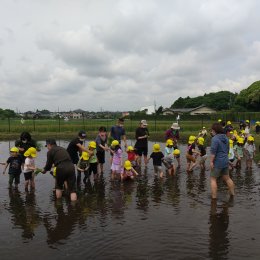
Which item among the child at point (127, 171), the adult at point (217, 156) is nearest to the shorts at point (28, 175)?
Answer: the child at point (127, 171)

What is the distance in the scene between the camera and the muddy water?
18.4 feet

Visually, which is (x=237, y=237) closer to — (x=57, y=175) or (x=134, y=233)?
(x=134, y=233)

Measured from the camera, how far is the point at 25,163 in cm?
952

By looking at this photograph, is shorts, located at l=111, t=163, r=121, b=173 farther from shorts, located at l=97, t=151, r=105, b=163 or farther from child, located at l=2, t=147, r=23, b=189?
child, located at l=2, t=147, r=23, b=189

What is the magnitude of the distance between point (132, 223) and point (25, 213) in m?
2.31

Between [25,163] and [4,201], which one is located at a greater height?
[25,163]

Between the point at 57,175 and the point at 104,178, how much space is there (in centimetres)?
337

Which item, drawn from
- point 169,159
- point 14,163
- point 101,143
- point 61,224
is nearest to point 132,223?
point 61,224

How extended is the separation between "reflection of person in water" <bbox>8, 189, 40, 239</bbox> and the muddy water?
0.06 feet

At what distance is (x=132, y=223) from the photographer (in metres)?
6.90

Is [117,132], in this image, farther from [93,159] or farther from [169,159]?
[93,159]

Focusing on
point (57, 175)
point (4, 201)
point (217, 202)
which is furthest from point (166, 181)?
point (4, 201)

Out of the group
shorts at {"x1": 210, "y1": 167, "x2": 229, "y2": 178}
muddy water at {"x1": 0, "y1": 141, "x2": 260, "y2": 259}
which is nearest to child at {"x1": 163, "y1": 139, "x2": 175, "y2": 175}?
muddy water at {"x1": 0, "y1": 141, "x2": 260, "y2": 259}

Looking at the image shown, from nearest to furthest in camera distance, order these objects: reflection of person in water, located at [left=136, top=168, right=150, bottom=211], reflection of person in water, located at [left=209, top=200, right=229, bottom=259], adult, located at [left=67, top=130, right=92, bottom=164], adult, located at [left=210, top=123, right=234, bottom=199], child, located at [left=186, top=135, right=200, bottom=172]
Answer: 1. reflection of person in water, located at [left=209, top=200, right=229, bottom=259]
2. reflection of person in water, located at [left=136, top=168, right=150, bottom=211]
3. adult, located at [left=210, top=123, right=234, bottom=199]
4. adult, located at [left=67, top=130, right=92, bottom=164]
5. child, located at [left=186, top=135, right=200, bottom=172]
